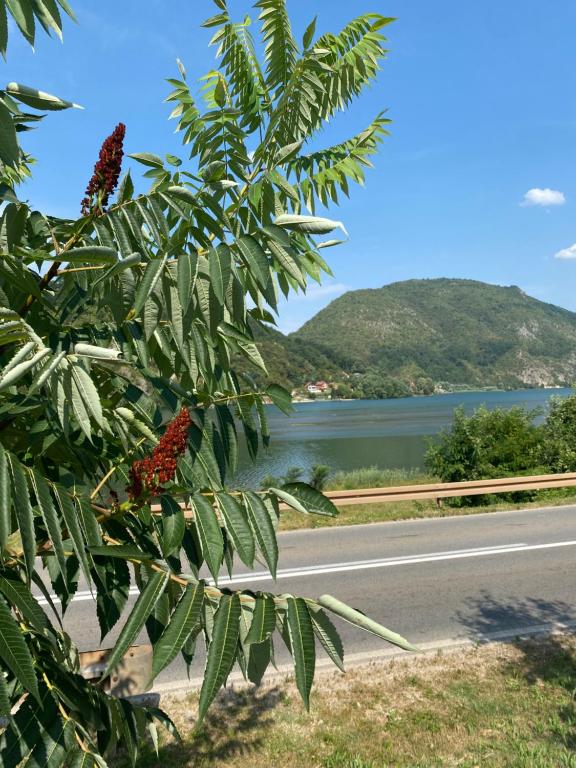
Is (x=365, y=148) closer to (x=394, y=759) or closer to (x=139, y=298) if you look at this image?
(x=139, y=298)

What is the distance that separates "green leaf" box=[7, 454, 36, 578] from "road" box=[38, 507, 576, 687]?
5221 millimetres

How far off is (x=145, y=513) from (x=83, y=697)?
1.85 ft

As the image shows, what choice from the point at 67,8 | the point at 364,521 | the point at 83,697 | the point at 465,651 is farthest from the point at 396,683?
the point at 364,521

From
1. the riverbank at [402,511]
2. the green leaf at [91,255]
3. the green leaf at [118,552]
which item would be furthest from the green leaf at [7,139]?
the riverbank at [402,511]

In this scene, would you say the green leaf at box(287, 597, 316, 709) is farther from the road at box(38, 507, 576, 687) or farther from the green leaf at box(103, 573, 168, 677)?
the road at box(38, 507, 576, 687)

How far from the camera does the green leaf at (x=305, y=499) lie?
1553 mm

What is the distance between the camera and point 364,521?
1334 centimetres

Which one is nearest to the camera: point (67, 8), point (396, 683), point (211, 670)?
point (211, 670)

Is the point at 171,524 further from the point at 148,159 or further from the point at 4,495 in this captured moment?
the point at 148,159

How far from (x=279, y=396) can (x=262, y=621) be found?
0.64 metres

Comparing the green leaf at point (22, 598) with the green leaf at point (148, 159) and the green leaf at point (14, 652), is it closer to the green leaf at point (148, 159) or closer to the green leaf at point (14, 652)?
the green leaf at point (14, 652)

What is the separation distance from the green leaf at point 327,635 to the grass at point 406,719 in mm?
3385

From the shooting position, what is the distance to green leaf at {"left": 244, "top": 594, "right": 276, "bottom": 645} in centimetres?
131

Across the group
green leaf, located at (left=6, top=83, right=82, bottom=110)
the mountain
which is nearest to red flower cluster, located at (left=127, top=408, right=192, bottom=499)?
green leaf, located at (left=6, top=83, right=82, bottom=110)
